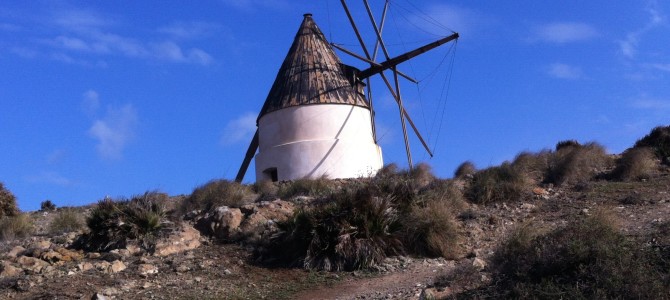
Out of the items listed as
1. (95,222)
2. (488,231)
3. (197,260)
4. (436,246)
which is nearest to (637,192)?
(488,231)

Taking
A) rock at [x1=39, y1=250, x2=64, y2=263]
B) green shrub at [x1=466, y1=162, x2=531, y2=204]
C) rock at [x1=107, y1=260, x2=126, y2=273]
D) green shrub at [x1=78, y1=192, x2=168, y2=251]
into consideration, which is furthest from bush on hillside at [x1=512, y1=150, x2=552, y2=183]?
rock at [x1=39, y1=250, x2=64, y2=263]

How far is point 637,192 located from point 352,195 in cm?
608

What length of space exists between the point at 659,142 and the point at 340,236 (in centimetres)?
1115

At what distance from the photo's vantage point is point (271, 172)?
79.7 feet

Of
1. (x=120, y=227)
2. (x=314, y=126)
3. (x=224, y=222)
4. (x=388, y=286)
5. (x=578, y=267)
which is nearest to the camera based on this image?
(x=578, y=267)

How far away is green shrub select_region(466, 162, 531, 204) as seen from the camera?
1655 cm

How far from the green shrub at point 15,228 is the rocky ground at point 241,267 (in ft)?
4.42

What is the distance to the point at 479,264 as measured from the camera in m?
11.2

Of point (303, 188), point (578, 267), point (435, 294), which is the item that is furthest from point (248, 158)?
point (578, 267)

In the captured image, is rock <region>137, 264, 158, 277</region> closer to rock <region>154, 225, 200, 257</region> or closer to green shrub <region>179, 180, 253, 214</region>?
rock <region>154, 225, 200, 257</region>

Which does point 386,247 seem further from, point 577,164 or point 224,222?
point 577,164

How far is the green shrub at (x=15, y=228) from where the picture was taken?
16953mm

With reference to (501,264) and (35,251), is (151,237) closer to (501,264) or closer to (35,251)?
(35,251)

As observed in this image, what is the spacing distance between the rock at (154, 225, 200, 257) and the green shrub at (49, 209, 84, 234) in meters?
3.44
